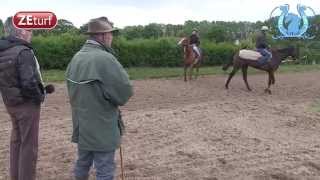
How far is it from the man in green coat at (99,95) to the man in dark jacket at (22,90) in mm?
533

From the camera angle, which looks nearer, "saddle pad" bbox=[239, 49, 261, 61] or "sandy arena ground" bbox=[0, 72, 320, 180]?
"sandy arena ground" bbox=[0, 72, 320, 180]

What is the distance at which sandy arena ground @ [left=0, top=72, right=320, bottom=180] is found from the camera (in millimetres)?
6078

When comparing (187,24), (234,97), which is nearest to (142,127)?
(234,97)

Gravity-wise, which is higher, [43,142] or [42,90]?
[42,90]

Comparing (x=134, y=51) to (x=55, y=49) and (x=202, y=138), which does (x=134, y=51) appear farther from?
(x=202, y=138)

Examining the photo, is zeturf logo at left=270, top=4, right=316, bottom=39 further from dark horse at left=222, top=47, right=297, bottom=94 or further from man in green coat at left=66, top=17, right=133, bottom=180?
man in green coat at left=66, top=17, right=133, bottom=180

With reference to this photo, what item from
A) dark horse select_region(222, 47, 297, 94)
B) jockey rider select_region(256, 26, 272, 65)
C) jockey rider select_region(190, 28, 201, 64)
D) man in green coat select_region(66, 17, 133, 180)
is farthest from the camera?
jockey rider select_region(190, 28, 201, 64)

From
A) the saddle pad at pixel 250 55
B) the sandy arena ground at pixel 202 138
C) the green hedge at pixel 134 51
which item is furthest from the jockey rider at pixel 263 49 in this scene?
the green hedge at pixel 134 51

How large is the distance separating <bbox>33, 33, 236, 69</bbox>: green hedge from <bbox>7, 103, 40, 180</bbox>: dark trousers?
14.5 m

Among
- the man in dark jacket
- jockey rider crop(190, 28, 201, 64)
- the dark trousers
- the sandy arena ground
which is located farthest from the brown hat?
jockey rider crop(190, 28, 201, 64)

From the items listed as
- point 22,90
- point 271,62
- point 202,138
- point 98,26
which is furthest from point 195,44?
point 98,26

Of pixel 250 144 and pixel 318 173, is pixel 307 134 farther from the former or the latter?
pixel 318 173

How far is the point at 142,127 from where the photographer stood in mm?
8344

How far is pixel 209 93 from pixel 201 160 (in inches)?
277
